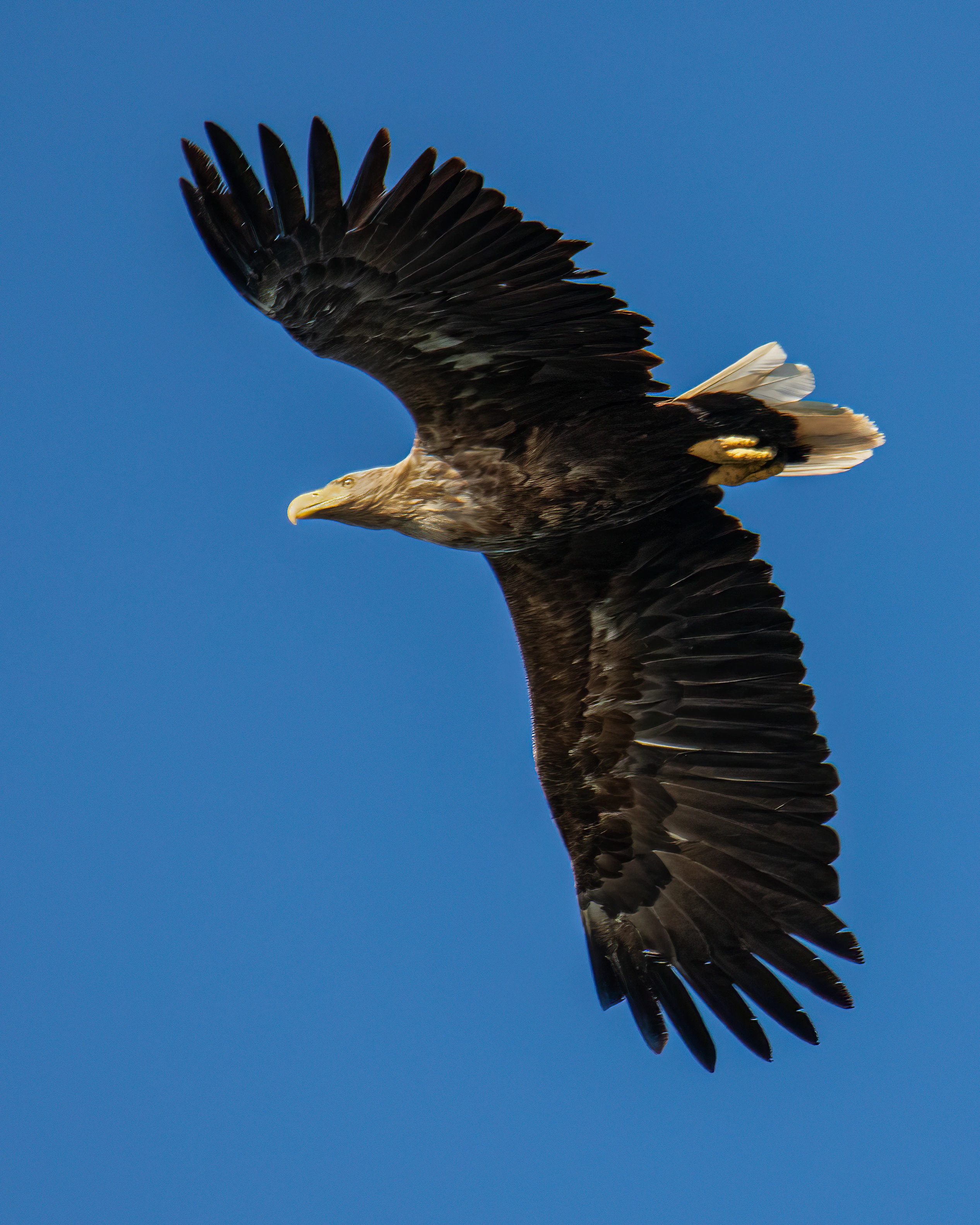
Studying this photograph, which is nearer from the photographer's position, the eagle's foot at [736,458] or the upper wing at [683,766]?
the eagle's foot at [736,458]

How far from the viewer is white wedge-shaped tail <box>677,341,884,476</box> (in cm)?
847

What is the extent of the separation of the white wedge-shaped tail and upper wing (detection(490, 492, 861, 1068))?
1.91 ft

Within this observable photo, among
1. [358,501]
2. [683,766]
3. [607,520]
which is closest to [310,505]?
[358,501]

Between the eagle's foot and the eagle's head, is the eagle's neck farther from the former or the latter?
the eagle's foot

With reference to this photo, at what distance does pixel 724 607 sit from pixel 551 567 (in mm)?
1001

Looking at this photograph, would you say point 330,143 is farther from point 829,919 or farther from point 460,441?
point 829,919

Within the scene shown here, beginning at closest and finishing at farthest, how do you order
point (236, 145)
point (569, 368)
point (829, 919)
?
point (236, 145)
point (569, 368)
point (829, 919)

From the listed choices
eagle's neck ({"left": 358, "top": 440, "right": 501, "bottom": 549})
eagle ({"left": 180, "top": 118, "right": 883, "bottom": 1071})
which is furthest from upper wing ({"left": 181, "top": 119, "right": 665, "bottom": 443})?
eagle's neck ({"left": 358, "top": 440, "right": 501, "bottom": 549})

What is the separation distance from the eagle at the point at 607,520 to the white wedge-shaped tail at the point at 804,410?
0.01m

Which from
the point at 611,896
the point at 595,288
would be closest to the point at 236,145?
the point at 595,288

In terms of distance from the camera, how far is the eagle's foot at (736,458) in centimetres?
846

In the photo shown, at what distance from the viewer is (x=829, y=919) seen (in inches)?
342

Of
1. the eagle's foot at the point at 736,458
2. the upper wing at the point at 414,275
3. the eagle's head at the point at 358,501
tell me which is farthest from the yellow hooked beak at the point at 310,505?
the eagle's foot at the point at 736,458

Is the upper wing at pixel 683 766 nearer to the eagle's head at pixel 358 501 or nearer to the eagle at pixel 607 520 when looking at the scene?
the eagle at pixel 607 520
